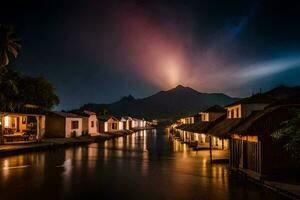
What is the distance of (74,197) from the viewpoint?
16.1m

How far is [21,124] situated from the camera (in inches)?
2131

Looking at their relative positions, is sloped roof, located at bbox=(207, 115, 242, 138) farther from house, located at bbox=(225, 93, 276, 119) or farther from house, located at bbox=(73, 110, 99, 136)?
house, located at bbox=(73, 110, 99, 136)

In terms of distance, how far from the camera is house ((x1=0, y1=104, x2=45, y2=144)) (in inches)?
1633

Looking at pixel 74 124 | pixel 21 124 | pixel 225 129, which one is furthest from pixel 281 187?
pixel 74 124

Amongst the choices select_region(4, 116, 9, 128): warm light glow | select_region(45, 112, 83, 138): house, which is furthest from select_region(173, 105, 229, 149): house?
select_region(4, 116, 9, 128): warm light glow

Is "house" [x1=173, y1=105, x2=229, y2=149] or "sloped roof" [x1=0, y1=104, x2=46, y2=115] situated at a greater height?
"sloped roof" [x1=0, y1=104, x2=46, y2=115]

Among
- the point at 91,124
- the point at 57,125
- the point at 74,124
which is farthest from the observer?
the point at 91,124

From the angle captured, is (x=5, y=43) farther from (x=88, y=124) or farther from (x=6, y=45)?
(x=88, y=124)

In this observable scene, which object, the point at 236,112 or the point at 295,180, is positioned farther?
the point at 236,112

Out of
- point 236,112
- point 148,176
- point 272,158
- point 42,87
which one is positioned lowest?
point 148,176

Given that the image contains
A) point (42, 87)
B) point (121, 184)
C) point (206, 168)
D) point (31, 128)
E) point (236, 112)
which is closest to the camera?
point (121, 184)

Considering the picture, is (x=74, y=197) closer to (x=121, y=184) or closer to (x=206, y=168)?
(x=121, y=184)

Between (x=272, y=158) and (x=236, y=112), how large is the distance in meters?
15.8

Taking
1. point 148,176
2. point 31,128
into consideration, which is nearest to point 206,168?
point 148,176
